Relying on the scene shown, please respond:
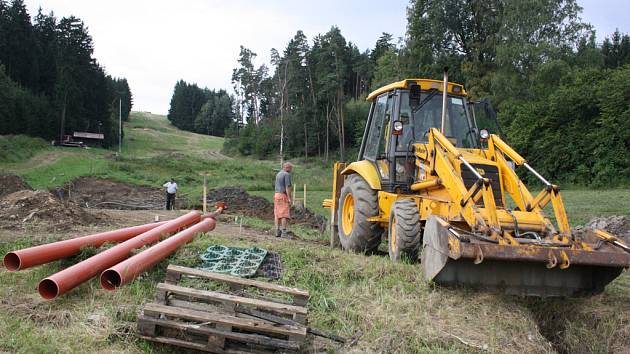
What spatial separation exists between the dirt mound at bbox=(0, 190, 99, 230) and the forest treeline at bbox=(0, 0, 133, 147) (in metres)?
38.2

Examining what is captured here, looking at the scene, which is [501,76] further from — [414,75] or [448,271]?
[448,271]

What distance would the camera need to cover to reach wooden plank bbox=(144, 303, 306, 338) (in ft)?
14.7

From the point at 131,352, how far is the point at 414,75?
35.6 metres

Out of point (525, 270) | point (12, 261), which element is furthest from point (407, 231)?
point (12, 261)

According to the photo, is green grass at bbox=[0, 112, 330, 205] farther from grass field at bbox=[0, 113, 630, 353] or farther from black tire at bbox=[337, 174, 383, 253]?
grass field at bbox=[0, 113, 630, 353]

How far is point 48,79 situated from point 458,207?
197 ft

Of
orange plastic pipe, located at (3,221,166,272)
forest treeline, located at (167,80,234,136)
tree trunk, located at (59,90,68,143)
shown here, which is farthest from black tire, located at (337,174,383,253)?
forest treeline, located at (167,80,234,136)

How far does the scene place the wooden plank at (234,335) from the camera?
439 cm

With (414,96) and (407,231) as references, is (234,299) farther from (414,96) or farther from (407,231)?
(414,96)

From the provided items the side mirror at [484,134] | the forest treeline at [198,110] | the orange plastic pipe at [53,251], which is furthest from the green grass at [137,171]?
the forest treeline at [198,110]

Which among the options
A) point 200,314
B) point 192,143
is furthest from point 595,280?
point 192,143

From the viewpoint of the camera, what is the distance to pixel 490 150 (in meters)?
7.23

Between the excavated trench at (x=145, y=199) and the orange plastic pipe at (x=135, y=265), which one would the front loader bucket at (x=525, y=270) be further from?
the excavated trench at (x=145, y=199)

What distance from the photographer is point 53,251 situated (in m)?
6.05
